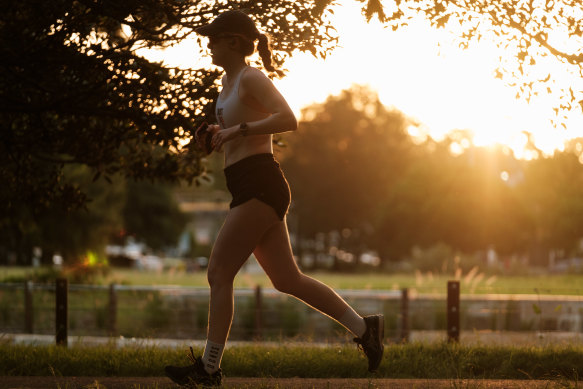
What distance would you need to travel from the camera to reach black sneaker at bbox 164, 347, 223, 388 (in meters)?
5.34

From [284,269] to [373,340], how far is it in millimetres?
849

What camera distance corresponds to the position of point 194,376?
210 inches

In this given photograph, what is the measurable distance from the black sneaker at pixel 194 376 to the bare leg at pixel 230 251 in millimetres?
180

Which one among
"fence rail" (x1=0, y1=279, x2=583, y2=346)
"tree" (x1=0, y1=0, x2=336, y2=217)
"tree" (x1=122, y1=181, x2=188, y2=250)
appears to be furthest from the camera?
"tree" (x1=122, y1=181, x2=188, y2=250)

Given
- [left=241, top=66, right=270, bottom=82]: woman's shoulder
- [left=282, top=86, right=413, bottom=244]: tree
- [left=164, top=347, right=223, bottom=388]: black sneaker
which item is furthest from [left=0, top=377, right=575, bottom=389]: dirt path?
[left=282, top=86, right=413, bottom=244]: tree

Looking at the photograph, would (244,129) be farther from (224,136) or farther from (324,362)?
(324,362)

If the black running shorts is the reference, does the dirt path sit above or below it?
below

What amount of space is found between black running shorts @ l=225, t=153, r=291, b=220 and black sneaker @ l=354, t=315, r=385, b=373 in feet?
3.43

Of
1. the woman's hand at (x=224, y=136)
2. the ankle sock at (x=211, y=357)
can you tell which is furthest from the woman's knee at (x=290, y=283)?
the woman's hand at (x=224, y=136)

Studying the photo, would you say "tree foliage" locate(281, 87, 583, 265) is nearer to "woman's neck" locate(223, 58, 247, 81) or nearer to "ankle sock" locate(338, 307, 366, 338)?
"ankle sock" locate(338, 307, 366, 338)

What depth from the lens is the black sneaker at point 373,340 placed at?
5945 millimetres

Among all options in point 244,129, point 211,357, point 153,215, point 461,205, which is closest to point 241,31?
point 244,129

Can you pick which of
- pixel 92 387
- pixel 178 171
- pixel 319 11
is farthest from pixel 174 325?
pixel 92 387

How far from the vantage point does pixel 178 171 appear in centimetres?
1009
